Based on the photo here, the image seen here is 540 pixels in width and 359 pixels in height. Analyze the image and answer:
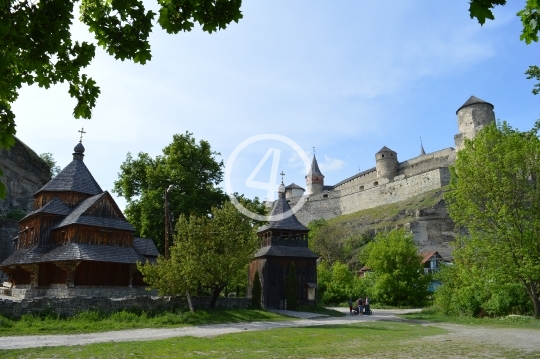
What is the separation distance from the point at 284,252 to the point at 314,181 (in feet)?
264

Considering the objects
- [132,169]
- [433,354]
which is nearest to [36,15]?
[433,354]

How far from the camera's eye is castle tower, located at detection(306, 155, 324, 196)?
111562 mm

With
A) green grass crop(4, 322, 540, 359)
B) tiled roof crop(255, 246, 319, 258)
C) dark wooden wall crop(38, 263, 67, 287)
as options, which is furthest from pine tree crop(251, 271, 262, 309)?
green grass crop(4, 322, 540, 359)

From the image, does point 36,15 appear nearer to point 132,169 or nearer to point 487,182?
point 487,182

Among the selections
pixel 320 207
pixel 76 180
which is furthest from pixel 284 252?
pixel 320 207

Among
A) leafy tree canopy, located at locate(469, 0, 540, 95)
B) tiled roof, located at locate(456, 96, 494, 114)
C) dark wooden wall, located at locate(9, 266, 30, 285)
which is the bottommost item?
dark wooden wall, located at locate(9, 266, 30, 285)

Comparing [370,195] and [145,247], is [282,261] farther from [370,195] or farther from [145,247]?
[370,195]

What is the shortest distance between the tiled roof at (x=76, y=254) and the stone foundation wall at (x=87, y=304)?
214 inches

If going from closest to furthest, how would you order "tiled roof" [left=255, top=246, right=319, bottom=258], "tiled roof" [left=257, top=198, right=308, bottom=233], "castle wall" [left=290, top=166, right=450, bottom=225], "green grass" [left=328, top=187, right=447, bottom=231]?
"tiled roof" [left=255, top=246, right=319, bottom=258], "tiled roof" [left=257, top=198, right=308, bottom=233], "green grass" [left=328, top=187, right=447, bottom=231], "castle wall" [left=290, top=166, right=450, bottom=225]

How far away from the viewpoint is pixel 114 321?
1962cm

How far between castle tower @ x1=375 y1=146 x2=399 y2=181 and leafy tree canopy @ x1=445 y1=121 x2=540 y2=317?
211 feet

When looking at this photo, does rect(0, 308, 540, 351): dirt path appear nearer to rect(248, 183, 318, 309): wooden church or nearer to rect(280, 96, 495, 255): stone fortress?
rect(248, 183, 318, 309): wooden church

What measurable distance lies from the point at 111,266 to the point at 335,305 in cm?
2504

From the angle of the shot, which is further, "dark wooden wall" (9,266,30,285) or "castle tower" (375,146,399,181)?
"castle tower" (375,146,399,181)
